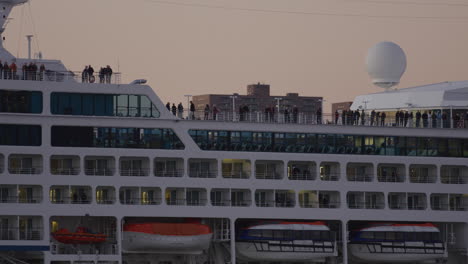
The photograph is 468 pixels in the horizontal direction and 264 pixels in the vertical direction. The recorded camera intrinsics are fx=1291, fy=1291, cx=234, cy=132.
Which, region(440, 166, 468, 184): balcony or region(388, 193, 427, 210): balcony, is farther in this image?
region(440, 166, 468, 184): balcony

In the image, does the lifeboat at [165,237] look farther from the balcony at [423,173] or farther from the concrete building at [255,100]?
the concrete building at [255,100]

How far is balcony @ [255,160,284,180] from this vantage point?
74875 millimetres

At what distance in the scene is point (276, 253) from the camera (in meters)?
73.2

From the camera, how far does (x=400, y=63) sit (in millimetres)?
92812

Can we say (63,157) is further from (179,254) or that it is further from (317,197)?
(317,197)

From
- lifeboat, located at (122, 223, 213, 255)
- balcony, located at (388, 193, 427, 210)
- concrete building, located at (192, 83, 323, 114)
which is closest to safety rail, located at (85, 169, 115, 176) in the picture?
lifeboat, located at (122, 223, 213, 255)

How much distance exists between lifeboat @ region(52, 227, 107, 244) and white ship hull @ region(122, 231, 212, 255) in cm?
149

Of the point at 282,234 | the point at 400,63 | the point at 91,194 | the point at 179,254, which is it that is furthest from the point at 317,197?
the point at 400,63

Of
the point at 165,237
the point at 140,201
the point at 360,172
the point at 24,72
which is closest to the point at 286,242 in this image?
the point at 360,172

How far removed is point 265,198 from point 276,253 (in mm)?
3376

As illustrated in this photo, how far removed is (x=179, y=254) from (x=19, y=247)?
30.4 feet

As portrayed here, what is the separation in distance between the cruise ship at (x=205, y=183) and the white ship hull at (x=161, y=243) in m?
0.08

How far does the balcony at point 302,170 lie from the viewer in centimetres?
7525

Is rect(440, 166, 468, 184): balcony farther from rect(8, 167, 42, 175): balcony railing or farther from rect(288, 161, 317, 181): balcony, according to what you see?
rect(8, 167, 42, 175): balcony railing
